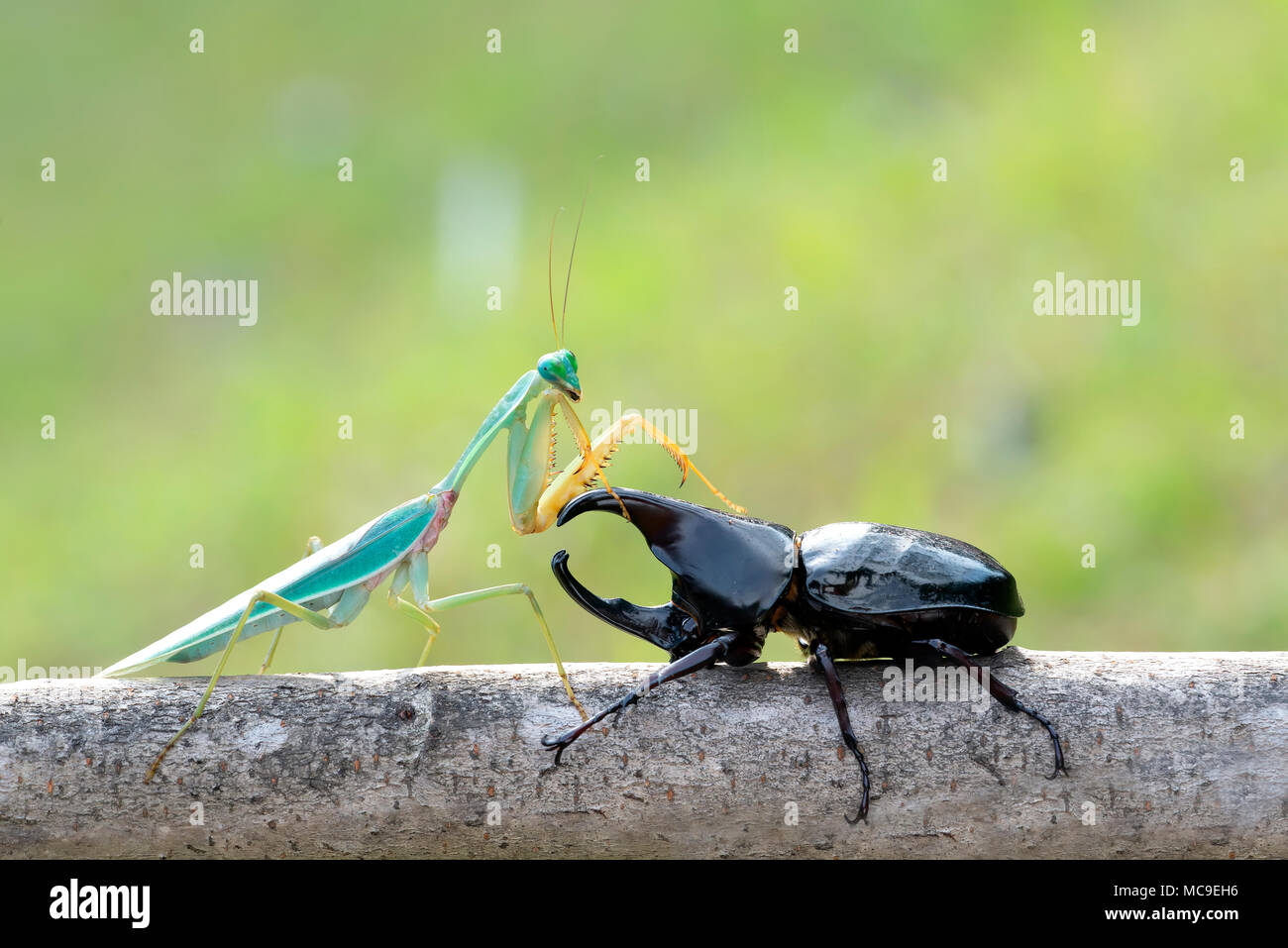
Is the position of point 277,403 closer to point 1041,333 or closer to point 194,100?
point 194,100

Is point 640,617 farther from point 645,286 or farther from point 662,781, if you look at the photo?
point 645,286

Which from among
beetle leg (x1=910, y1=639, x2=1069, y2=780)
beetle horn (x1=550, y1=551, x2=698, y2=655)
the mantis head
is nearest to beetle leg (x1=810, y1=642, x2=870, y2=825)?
beetle leg (x1=910, y1=639, x2=1069, y2=780)

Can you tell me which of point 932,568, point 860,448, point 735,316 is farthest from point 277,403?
point 932,568

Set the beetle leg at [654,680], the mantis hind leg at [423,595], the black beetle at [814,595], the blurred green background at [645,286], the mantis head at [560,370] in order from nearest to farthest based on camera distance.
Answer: the beetle leg at [654,680] → the black beetle at [814,595] → the mantis hind leg at [423,595] → the mantis head at [560,370] → the blurred green background at [645,286]

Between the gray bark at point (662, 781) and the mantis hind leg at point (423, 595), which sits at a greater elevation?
the mantis hind leg at point (423, 595)

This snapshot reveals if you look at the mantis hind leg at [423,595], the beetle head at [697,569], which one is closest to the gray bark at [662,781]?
the beetle head at [697,569]

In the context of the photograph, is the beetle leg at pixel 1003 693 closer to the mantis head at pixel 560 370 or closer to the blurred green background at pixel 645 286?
the mantis head at pixel 560 370

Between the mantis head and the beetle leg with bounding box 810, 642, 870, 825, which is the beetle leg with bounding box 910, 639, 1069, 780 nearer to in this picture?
the beetle leg with bounding box 810, 642, 870, 825

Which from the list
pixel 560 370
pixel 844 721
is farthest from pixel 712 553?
pixel 560 370

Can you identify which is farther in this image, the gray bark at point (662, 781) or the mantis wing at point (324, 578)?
the mantis wing at point (324, 578)
